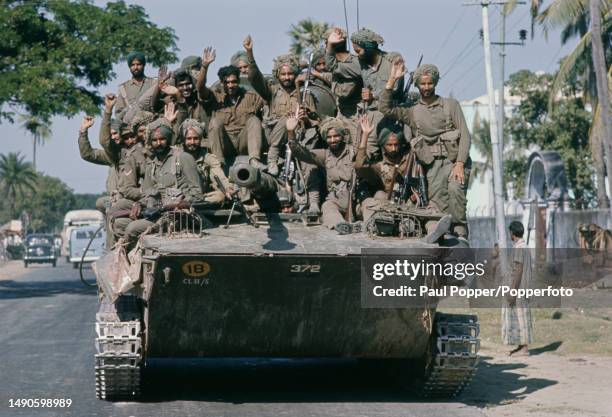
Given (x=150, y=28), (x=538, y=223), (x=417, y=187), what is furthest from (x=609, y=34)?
(x=417, y=187)

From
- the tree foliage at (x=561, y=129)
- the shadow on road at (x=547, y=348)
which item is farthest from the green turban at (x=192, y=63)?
the tree foliage at (x=561, y=129)

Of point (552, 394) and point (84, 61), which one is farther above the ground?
point (84, 61)

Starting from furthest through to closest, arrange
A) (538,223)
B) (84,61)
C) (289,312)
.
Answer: (538,223) → (84,61) → (289,312)

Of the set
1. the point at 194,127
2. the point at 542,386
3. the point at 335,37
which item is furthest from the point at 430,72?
the point at 542,386

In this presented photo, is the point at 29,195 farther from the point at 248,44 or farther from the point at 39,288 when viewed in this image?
the point at 248,44

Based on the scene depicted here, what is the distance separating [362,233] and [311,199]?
3.79ft

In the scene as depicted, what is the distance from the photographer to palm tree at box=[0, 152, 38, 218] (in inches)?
4328

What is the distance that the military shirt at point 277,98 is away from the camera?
1334 centimetres

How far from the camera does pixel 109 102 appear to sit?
13.9m

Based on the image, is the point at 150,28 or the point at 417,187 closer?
the point at 417,187

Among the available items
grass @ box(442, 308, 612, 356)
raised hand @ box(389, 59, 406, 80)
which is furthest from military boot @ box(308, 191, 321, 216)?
grass @ box(442, 308, 612, 356)

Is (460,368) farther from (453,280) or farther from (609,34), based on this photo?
(609,34)

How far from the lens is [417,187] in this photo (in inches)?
479

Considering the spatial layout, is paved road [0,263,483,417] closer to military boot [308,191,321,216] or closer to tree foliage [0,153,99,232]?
military boot [308,191,321,216]
